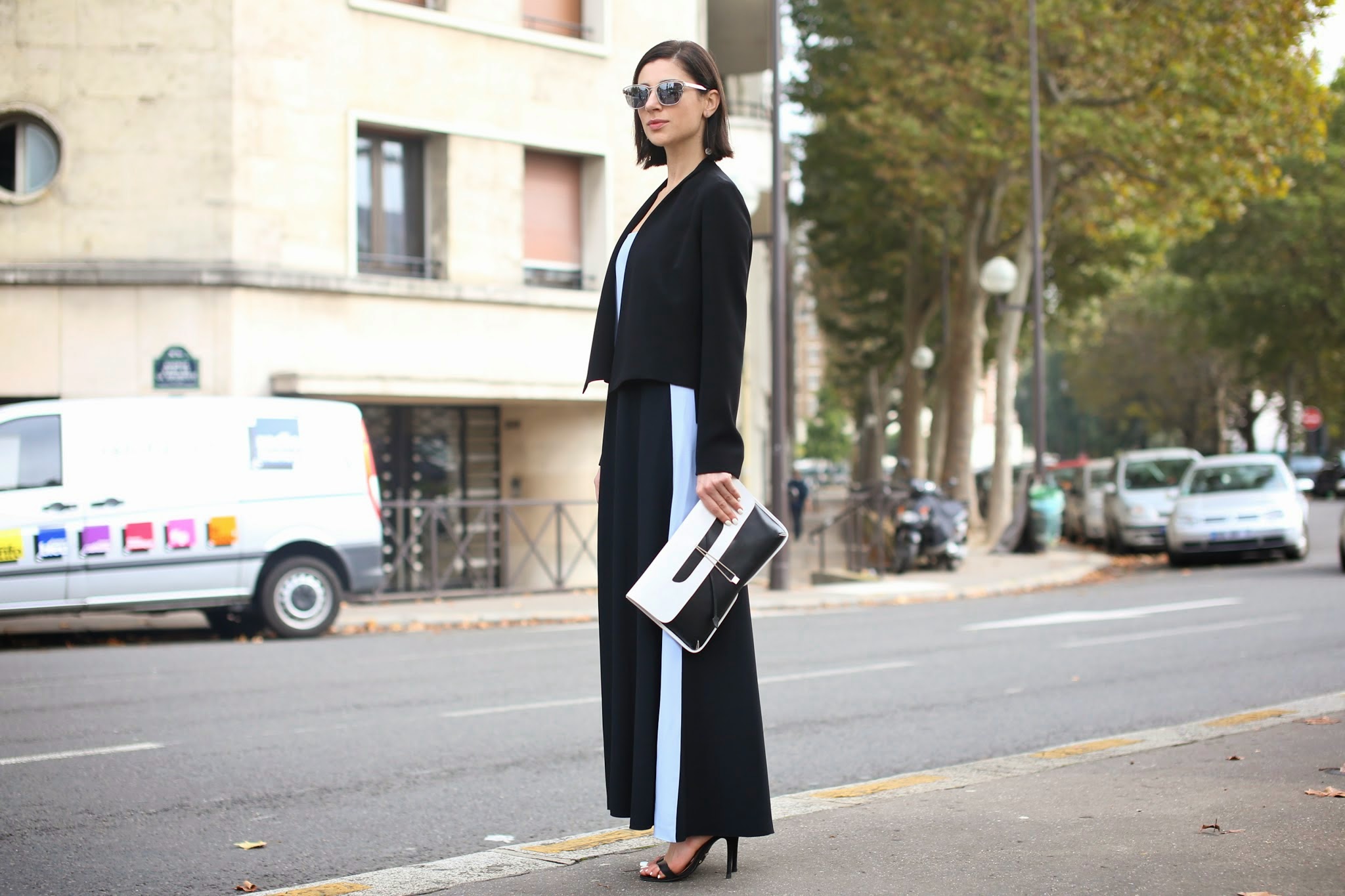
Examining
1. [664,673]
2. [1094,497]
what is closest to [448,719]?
[664,673]

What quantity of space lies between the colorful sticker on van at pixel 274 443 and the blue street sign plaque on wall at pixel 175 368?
14.7 feet

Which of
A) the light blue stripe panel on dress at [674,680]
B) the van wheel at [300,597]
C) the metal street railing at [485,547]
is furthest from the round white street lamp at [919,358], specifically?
the light blue stripe panel on dress at [674,680]

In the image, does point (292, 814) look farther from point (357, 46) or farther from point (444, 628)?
point (357, 46)

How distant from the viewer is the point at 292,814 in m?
5.84

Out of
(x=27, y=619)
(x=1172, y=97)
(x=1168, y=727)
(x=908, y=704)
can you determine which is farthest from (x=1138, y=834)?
(x=1172, y=97)

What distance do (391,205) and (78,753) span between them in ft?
44.9

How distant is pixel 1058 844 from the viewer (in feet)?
15.2

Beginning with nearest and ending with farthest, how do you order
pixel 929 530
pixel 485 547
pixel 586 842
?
pixel 586 842 → pixel 485 547 → pixel 929 530

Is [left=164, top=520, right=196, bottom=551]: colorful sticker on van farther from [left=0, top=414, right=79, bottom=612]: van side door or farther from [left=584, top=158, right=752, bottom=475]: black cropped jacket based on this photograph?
[left=584, top=158, right=752, bottom=475]: black cropped jacket

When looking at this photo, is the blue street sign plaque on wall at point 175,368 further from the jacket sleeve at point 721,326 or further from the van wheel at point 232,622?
the jacket sleeve at point 721,326

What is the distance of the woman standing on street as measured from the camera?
13.9 ft

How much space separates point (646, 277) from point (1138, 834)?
2282 millimetres

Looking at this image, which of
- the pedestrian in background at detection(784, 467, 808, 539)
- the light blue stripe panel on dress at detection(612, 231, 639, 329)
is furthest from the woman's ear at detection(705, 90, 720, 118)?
the pedestrian in background at detection(784, 467, 808, 539)

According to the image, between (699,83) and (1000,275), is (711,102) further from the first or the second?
(1000,275)
